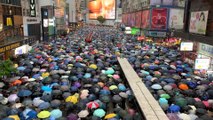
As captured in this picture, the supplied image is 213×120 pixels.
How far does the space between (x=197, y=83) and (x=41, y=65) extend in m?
10.5

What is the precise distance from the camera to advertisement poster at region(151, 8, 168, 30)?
3534 cm

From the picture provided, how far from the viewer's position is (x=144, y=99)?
10.7m

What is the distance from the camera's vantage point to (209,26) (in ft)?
50.9

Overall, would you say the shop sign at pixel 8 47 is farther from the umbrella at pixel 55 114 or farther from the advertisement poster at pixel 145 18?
the advertisement poster at pixel 145 18

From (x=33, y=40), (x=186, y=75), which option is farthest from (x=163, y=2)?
(x=186, y=75)

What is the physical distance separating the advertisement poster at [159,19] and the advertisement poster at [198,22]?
1716 centimetres

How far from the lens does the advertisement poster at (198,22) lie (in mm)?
15938

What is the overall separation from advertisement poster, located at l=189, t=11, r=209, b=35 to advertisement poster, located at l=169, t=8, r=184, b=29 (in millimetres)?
17227

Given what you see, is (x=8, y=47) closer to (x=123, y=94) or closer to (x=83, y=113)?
(x=123, y=94)

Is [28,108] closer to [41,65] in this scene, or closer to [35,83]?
[35,83]

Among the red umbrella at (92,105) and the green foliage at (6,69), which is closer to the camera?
the red umbrella at (92,105)

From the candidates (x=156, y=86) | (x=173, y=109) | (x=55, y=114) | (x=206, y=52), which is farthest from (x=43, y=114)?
(x=206, y=52)

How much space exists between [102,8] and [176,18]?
77096 millimetres

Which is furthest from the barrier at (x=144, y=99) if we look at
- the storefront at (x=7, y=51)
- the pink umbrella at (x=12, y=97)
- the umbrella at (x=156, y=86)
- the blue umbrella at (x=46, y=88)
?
the storefront at (x=7, y=51)
